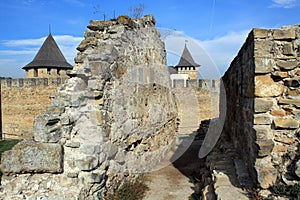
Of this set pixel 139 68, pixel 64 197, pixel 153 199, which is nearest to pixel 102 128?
pixel 64 197

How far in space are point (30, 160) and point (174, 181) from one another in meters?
2.85

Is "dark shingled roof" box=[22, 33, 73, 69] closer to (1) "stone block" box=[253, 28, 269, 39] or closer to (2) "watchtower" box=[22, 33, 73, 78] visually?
(2) "watchtower" box=[22, 33, 73, 78]

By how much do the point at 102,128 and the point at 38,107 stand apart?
1487 centimetres

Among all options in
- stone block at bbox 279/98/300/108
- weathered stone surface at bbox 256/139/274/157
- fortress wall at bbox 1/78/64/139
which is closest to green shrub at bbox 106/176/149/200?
weathered stone surface at bbox 256/139/274/157

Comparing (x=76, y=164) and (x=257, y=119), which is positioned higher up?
(x=257, y=119)

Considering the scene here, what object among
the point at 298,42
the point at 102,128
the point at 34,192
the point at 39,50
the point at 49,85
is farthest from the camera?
the point at 39,50

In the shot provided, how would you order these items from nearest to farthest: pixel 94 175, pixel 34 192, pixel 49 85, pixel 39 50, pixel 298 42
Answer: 1. pixel 298 42
2. pixel 34 192
3. pixel 94 175
4. pixel 49 85
5. pixel 39 50

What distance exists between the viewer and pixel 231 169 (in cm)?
388

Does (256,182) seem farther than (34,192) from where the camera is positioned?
No

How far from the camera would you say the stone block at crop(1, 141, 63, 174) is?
3184mm

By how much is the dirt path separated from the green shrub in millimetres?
118

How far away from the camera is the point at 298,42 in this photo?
113 inches

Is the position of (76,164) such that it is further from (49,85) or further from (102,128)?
(49,85)

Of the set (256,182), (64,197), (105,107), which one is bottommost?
(64,197)
